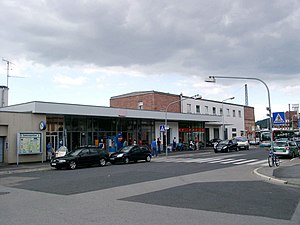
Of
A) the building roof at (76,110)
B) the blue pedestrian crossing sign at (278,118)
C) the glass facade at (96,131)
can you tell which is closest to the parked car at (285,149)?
the blue pedestrian crossing sign at (278,118)

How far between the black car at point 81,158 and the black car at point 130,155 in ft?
3.53

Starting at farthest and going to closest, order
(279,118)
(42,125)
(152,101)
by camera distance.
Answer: (152,101), (42,125), (279,118)

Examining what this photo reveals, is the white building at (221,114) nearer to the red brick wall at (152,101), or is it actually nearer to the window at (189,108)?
the window at (189,108)

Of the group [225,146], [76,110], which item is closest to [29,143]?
[76,110]

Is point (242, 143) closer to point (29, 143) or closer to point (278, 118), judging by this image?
point (278, 118)

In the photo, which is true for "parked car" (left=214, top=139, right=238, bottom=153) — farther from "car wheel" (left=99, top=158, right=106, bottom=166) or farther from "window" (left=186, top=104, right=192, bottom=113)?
"car wheel" (left=99, top=158, right=106, bottom=166)

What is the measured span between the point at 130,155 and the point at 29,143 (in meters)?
8.16

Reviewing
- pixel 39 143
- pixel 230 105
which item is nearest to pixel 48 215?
pixel 39 143

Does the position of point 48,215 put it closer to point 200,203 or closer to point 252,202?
point 200,203

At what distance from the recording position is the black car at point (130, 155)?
87.6 feet

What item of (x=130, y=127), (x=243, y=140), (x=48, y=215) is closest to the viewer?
(x=48, y=215)

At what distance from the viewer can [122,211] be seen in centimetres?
841

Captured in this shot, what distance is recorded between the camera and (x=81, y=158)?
23688 mm

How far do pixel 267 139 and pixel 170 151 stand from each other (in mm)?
23185
